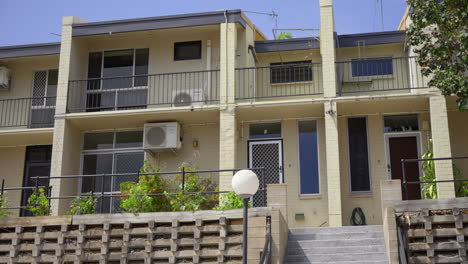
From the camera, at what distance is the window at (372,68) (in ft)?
58.3

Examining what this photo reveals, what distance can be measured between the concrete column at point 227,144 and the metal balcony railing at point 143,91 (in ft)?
3.96

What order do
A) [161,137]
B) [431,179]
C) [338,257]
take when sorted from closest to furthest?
[338,257], [431,179], [161,137]

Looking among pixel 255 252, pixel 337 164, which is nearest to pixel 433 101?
pixel 337 164

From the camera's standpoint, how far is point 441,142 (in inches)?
602

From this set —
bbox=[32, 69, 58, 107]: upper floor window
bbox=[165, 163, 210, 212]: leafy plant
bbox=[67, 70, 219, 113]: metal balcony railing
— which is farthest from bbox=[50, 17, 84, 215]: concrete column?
bbox=[165, 163, 210, 212]: leafy plant

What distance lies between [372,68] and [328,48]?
2.06m

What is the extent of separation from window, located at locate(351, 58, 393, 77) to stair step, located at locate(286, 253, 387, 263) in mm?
7199

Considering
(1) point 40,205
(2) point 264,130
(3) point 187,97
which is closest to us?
(1) point 40,205

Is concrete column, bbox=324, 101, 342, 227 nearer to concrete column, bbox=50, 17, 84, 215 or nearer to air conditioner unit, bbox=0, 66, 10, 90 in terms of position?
concrete column, bbox=50, 17, 84, 215

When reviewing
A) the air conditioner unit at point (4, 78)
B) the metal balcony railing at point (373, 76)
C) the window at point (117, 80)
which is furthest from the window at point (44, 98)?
the metal balcony railing at point (373, 76)

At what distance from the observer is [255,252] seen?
1184 cm

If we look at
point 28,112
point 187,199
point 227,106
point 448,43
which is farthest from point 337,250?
point 28,112

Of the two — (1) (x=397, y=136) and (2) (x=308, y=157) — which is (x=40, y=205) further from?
(1) (x=397, y=136)

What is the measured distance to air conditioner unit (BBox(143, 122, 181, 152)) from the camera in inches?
675
